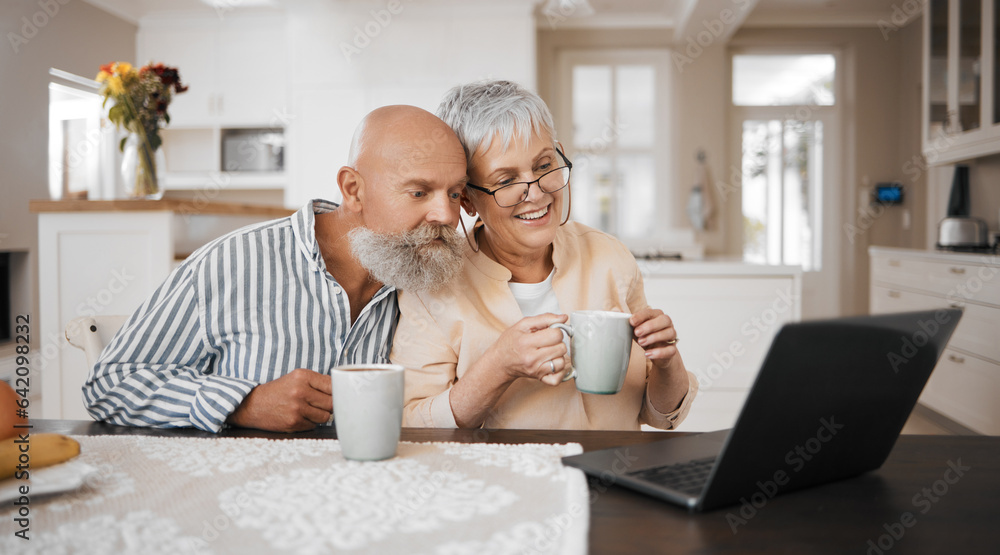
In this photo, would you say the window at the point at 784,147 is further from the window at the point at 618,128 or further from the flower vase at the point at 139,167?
the flower vase at the point at 139,167

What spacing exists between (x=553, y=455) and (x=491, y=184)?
58 centimetres

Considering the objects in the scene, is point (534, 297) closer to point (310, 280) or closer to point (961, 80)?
point (310, 280)

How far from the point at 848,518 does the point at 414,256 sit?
735 millimetres

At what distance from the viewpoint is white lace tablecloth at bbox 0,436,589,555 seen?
21.1 inches

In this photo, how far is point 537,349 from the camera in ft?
3.10

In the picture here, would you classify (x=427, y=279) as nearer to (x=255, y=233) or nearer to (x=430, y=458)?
(x=255, y=233)

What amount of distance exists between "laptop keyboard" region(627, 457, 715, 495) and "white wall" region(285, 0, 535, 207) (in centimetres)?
461

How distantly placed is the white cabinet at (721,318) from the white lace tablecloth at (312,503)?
88.1 inches

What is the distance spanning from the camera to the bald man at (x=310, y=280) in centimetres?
112

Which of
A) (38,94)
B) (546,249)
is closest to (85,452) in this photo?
(546,249)

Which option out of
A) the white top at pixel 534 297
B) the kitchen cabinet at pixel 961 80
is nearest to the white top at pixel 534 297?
the white top at pixel 534 297

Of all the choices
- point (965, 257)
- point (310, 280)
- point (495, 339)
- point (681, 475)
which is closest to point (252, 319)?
point (310, 280)

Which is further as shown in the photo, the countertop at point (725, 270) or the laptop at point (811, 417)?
the countertop at point (725, 270)

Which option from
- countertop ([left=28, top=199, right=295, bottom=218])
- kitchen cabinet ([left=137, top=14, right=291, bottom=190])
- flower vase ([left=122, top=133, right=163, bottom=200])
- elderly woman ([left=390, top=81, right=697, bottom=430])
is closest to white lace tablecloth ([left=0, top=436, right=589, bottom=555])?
elderly woman ([left=390, top=81, right=697, bottom=430])
